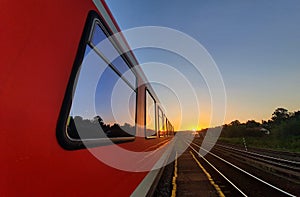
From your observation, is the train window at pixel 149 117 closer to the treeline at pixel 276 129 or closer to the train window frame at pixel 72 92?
the train window frame at pixel 72 92

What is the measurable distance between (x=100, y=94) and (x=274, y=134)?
68.6 meters

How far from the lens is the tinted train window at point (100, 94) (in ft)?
7.60

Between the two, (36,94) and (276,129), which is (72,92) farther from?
(276,129)

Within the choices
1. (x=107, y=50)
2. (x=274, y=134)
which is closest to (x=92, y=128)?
(x=107, y=50)

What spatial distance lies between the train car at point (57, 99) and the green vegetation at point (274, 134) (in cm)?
3126

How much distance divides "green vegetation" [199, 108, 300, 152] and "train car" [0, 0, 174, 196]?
3126 centimetres

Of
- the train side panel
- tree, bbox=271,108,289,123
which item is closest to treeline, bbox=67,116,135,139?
the train side panel

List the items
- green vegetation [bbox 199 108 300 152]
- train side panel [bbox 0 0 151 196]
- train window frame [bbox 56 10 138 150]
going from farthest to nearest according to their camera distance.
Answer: green vegetation [bbox 199 108 300 152], train window frame [bbox 56 10 138 150], train side panel [bbox 0 0 151 196]

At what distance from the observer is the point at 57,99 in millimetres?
1927

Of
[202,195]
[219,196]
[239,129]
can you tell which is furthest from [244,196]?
[239,129]

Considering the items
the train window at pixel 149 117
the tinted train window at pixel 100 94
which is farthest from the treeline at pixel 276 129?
the tinted train window at pixel 100 94

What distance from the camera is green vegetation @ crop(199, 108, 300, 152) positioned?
35.7 meters

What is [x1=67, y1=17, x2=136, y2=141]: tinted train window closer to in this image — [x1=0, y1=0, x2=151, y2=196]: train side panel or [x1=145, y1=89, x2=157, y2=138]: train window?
[x1=0, y1=0, x2=151, y2=196]: train side panel

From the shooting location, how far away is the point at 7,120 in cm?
138
